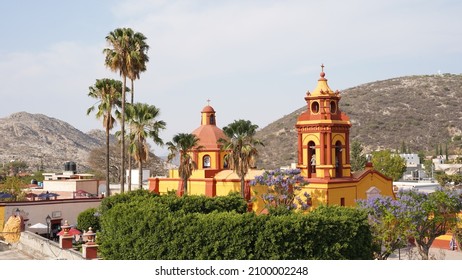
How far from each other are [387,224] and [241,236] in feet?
36.6

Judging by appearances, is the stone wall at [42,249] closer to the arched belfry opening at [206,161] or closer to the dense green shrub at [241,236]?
the dense green shrub at [241,236]

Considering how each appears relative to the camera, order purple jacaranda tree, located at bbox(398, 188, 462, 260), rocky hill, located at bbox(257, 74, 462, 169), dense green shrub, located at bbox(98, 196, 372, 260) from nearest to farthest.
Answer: dense green shrub, located at bbox(98, 196, 372, 260) → purple jacaranda tree, located at bbox(398, 188, 462, 260) → rocky hill, located at bbox(257, 74, 462, 169)

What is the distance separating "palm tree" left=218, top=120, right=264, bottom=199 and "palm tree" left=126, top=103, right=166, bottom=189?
6.08 m

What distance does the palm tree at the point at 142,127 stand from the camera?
4444cm

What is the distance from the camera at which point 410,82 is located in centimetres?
17162

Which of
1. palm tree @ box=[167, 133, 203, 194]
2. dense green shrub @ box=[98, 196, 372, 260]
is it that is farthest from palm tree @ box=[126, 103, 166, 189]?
dense green shrub @ box=[98, 196, 372, 260]

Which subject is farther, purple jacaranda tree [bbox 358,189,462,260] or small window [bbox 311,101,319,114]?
small window [bbox 311,101,319,114]

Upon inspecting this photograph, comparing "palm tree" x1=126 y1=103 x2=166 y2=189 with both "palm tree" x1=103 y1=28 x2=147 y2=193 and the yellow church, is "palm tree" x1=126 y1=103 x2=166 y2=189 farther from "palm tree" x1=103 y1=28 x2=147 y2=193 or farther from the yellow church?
the yellow church

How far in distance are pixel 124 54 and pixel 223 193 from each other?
14.4m

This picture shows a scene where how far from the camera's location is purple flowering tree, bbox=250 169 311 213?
39.9 m

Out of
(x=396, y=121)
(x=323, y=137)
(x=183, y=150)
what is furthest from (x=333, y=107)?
(x=396, y=121)

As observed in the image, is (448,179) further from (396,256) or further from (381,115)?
(381,115)

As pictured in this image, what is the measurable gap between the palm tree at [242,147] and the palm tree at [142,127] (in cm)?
608

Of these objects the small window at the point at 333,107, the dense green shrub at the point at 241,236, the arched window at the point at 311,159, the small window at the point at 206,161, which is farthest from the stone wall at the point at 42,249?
the small window at the point at 333,107
